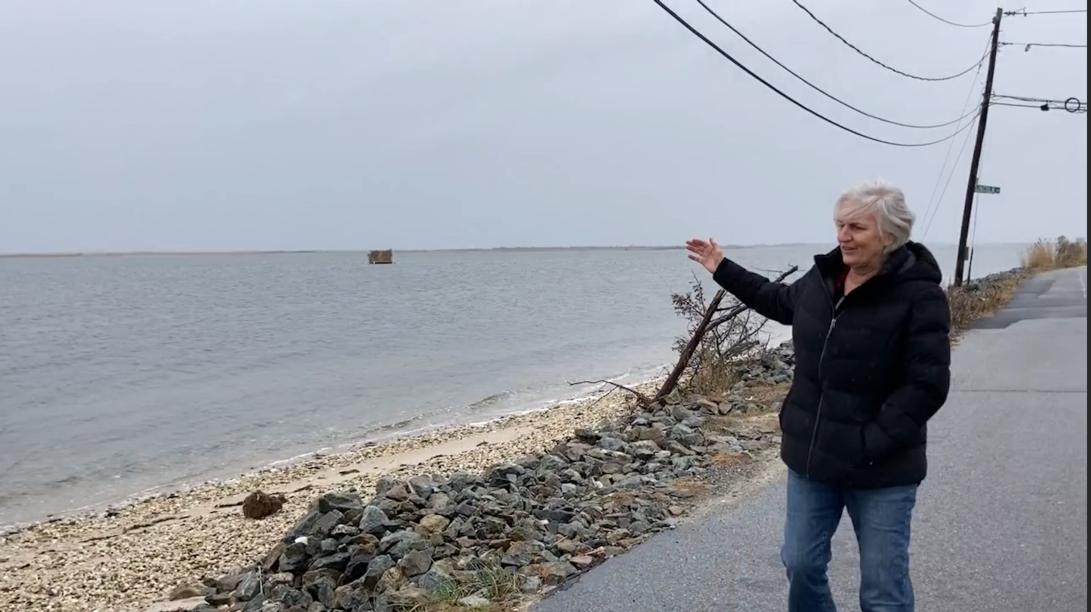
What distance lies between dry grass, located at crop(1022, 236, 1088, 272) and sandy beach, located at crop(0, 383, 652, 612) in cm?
3981

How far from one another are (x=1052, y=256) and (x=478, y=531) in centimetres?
4987

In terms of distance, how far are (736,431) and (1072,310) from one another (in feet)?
51.0

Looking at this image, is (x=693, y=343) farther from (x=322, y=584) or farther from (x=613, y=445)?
(x=322, y=584)

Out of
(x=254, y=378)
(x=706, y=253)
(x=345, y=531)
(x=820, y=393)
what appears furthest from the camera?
(x=254, y=378)

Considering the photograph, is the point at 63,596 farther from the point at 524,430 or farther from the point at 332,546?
the point at 524,430

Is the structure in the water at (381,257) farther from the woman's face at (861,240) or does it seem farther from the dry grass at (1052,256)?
the woman's face at (861,240)

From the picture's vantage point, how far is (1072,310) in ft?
66.2

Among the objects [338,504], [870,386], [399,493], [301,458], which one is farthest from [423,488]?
[301,458]

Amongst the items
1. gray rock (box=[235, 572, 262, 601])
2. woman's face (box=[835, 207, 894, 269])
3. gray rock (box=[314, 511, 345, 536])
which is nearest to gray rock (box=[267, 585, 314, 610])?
gray rock (box=[235, 572, 262, 601])

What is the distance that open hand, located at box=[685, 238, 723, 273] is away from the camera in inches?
149

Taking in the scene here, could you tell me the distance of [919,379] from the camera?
2.83 meters

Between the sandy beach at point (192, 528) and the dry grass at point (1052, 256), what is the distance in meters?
39.8

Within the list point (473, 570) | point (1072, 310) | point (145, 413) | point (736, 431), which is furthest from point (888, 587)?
point (1072, 310)

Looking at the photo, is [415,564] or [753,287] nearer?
[753,287]
